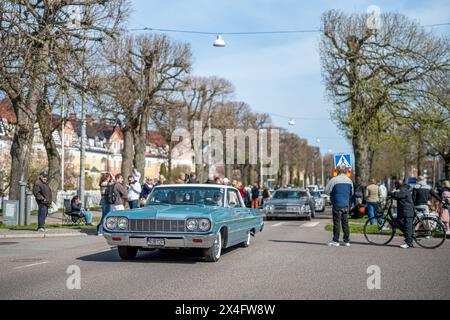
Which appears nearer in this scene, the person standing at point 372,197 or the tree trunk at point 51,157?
the person standing at point 372,197

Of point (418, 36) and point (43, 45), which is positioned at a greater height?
point (418, 36)

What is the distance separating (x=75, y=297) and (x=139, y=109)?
3132 cm

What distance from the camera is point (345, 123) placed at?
33.9 m

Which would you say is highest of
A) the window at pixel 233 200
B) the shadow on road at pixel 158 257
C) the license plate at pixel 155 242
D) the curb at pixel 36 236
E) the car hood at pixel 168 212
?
the window at pixel 233 200

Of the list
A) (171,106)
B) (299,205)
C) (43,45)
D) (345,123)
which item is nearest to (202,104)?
(171,106)

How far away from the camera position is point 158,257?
12.9 meters

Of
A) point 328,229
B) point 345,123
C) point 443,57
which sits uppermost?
point 443,57

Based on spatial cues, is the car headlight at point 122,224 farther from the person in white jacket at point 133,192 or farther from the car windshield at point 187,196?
the person in white jacket at point 133,192

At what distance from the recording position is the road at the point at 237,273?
331 inches

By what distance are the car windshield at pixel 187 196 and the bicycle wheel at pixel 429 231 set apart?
526cm

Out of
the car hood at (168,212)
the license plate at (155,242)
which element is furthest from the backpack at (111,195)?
the license plate at (155,242)

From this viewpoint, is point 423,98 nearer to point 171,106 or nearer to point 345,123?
point 345,123

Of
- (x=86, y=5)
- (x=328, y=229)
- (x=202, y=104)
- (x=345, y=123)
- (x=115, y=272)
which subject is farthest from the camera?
(x=202, y=104)

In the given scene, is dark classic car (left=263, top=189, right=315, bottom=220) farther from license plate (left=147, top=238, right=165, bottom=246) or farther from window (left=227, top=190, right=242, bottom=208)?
license plate (left=147, top=238, right=165, bottom=246)
